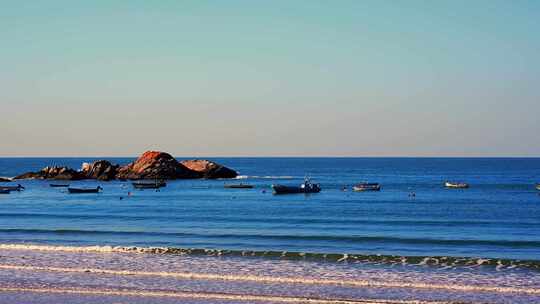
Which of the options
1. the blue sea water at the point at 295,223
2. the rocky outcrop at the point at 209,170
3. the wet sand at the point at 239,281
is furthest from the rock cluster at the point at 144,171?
the wet sand at the point at 239,281

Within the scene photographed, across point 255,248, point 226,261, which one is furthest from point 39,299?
point 255,248

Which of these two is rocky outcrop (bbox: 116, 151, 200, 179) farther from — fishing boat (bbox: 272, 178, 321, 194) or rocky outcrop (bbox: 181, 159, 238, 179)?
fishing boat (bbox: 272, 178, 321, 194)

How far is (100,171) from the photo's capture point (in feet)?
465

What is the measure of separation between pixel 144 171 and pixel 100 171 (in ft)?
32.9

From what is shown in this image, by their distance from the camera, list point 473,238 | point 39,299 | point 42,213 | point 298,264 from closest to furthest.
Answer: point 39,299, point 298,264, point 473,238, point 42,213

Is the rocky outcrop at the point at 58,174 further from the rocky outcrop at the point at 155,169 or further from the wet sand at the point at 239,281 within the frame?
the wet sand at the point at 239,281

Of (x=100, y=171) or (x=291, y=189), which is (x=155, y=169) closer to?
(x=100, y=171)

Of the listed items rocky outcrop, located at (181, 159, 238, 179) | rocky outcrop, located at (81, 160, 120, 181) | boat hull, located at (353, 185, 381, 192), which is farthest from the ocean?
rocky outcrop, located at (181, 159, 238, 179)

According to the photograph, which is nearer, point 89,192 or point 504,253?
point 504,253

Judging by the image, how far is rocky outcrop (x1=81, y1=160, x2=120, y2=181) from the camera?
140m

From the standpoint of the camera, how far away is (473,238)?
44750mm

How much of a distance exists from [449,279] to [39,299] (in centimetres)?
1701

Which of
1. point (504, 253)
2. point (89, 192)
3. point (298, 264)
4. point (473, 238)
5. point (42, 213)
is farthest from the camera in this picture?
point (89, 192)

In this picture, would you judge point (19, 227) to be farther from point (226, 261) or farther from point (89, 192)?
point (89, 192)
